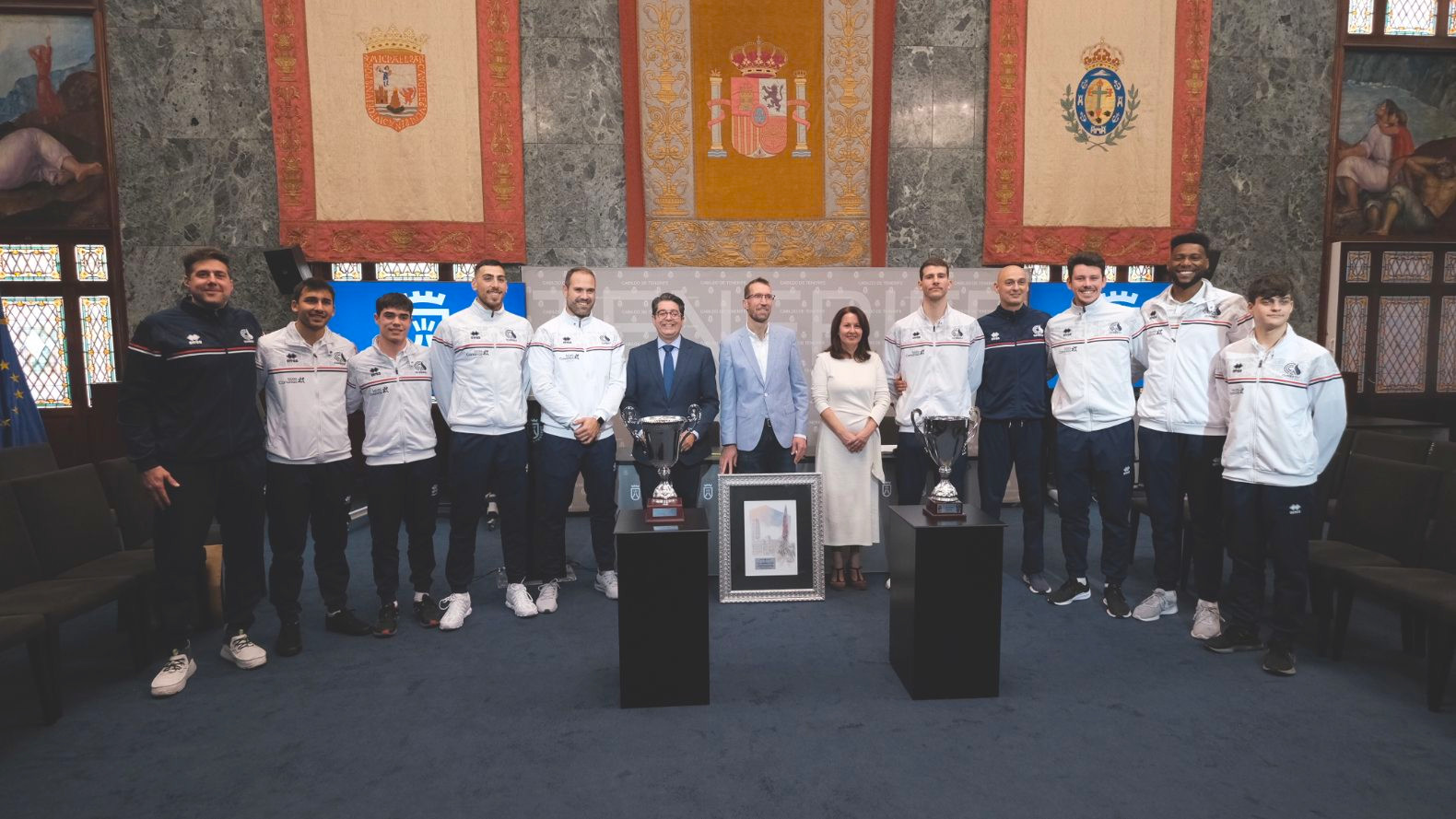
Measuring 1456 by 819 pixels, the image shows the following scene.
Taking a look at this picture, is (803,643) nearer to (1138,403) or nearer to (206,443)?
(1138,403)

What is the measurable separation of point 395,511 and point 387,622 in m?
0.50

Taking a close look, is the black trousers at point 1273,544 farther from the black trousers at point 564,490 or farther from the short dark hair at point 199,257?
the short dark hair at point 199,257

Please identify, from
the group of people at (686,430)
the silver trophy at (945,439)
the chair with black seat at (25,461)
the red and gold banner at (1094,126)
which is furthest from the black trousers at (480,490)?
the red and gold banner at (1094,126)

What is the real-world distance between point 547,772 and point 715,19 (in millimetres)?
5489

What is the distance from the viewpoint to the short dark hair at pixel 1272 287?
2.79m

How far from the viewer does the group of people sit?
2812 millimetres

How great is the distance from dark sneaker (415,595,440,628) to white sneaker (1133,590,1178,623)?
331 centimetres

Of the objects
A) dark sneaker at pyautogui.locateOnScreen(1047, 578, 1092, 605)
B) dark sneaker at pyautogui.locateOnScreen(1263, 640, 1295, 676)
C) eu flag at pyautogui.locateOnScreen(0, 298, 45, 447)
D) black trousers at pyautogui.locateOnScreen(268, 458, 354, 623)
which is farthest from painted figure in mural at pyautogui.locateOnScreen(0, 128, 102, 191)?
dark sneaker at pyautogui.locateOnScreen(1263, 640, 1295, 676)

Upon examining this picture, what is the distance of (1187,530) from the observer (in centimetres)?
375

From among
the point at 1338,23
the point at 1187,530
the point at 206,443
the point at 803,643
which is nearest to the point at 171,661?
the point at 206,443

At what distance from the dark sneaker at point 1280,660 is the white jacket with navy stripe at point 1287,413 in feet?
2.11

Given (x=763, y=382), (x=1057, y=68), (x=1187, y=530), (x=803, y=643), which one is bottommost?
(x=803, y=643)

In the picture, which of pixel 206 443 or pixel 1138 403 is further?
pixel 1138 403

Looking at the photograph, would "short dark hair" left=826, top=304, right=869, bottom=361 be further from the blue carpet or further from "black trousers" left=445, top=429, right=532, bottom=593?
"black trousers" left=445, top=429, right=532, bottom=593
